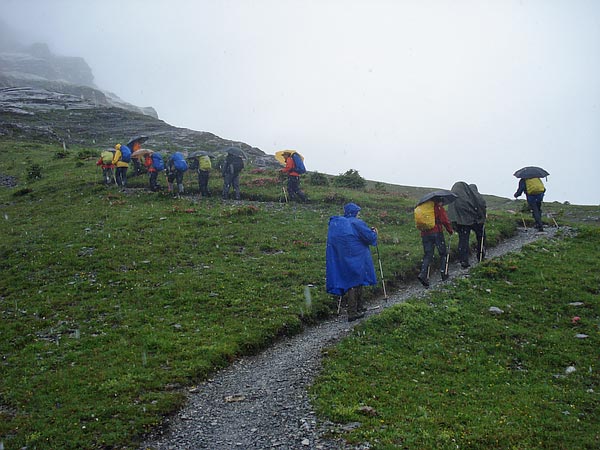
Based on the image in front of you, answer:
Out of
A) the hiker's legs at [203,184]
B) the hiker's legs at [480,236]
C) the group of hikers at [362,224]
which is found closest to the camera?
the group of hikers at [362,224]

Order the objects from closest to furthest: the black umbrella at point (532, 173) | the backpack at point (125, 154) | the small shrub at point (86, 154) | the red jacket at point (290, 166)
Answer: the black umbrella at point (532, 173), the red jacket at point (290, 166), the backpack at point (125, 154), the small shrub at point (86, 154)

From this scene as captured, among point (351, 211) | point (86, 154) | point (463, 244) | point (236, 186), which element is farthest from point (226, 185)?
point (86, 154)

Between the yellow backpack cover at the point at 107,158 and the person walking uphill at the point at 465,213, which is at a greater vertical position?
the person walking uphill at the point at 465,213

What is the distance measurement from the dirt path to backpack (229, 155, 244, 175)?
63.4 feet

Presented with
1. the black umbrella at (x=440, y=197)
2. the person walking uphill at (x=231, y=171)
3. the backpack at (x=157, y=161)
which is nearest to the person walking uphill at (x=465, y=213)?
the black umbrella at (x=440, y=197)

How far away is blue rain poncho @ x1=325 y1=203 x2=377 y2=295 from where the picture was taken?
15625mm

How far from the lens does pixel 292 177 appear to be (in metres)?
33.1

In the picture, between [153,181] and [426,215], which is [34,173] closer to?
[153,181]

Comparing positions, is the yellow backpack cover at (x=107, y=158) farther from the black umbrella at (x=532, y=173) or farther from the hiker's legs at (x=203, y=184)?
the black umbrella at (x=532, y=173)

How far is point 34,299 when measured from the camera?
17.6 meters

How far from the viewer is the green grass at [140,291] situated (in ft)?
37.0

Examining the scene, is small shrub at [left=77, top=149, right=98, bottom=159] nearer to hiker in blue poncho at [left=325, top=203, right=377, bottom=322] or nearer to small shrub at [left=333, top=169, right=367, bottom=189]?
small shrub at [left=333, top=169, right=367, bottom=189]

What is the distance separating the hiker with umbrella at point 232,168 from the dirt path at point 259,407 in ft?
63.6

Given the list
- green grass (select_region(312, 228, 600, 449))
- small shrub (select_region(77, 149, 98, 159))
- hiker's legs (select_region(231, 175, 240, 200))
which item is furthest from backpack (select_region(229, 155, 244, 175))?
small shrub (select_region(77, 149, 98, 159))
